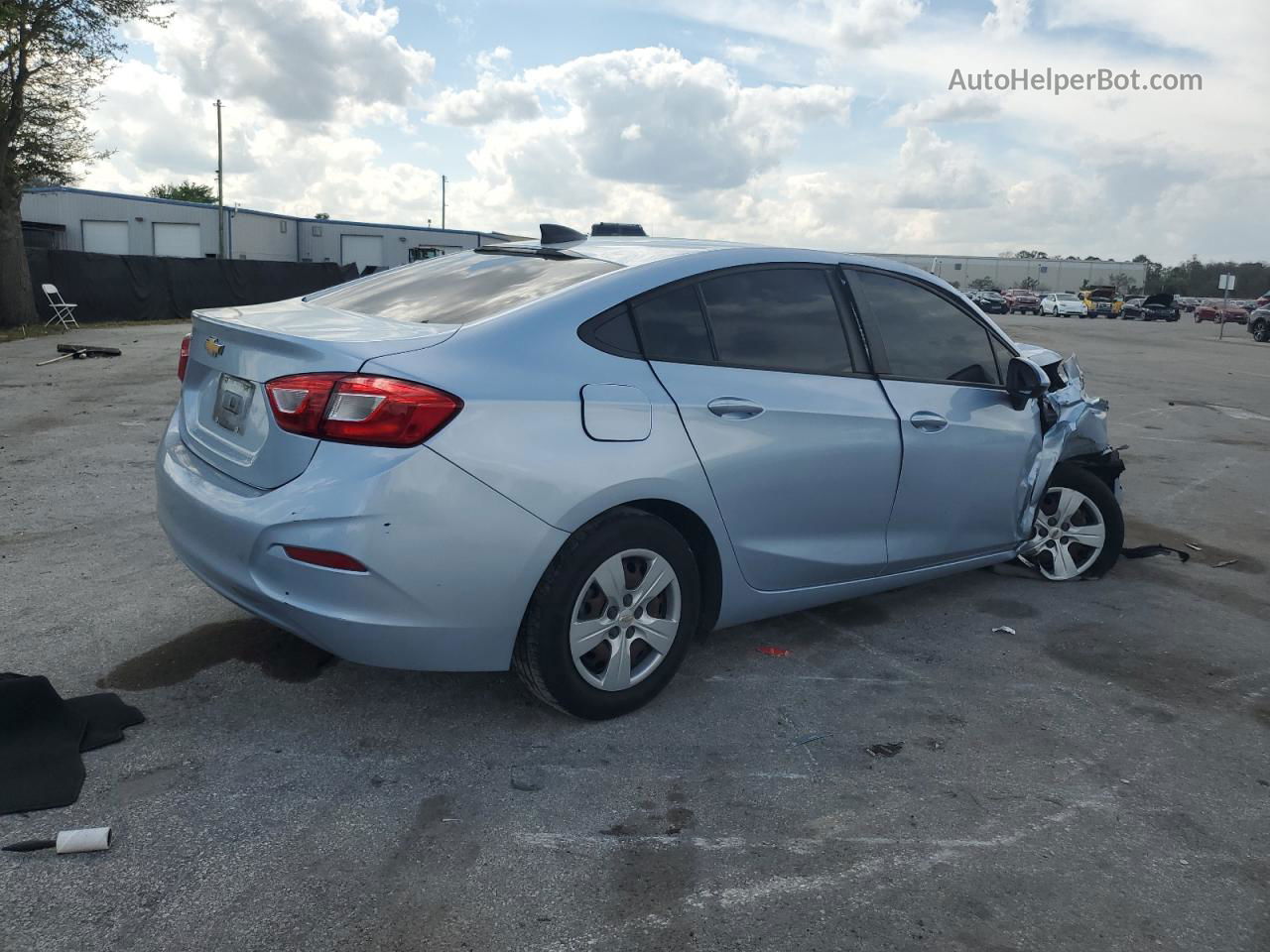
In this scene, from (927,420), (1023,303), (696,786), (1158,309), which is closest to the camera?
(696,786)

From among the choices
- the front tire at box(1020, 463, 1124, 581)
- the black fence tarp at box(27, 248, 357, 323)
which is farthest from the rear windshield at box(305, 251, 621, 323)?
the black fence tarp at box(27, 248, 357, 323)

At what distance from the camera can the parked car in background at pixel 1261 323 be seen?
34812 mm

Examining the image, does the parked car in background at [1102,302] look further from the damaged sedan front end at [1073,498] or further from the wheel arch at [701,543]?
the wheel arch at [701,543]

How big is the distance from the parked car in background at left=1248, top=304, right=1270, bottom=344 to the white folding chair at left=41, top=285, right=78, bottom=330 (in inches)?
1407

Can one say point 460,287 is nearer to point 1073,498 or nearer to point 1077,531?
point 1073,498

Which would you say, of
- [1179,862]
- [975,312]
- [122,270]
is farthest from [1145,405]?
[122,270]

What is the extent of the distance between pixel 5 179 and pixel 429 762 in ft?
84.3

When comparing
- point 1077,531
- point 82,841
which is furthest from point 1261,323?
point 82,841

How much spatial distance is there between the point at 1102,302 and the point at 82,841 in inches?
2519

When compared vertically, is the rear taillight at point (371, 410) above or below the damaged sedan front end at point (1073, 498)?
above

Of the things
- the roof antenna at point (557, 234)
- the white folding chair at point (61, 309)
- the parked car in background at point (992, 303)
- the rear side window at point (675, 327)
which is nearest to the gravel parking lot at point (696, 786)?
the rear side window at point (675, 327)

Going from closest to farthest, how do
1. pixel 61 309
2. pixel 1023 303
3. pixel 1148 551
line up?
pixel 1148 551
pixel 61 309
pixel 1023 303

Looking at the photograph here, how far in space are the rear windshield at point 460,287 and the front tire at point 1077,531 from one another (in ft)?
9.74

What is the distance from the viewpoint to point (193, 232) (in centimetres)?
5225
